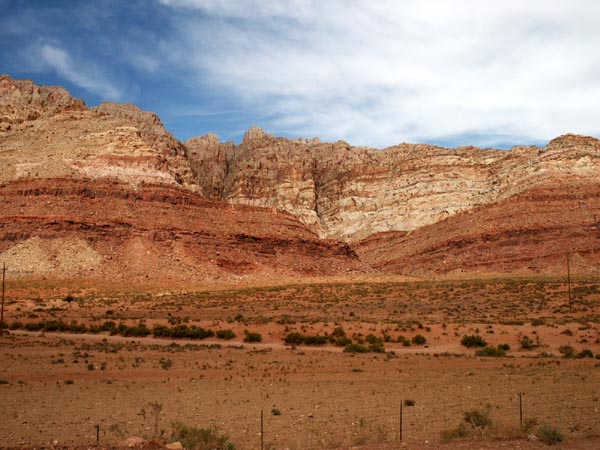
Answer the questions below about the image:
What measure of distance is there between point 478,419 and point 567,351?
16.4m

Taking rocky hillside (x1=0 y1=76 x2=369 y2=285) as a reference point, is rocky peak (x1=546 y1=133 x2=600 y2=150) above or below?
above

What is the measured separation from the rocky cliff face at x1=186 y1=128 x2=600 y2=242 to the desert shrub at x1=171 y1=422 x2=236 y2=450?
8396 cm

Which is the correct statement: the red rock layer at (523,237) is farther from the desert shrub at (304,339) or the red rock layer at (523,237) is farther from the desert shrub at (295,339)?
the desert shrub at (295,339)

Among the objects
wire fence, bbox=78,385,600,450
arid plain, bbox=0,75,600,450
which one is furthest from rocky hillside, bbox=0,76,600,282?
wire fence, bbox=78,385,600,450

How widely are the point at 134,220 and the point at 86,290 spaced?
47.6 feet

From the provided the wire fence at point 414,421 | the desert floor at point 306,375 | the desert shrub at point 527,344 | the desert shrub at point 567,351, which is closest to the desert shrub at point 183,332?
the desert floor at point 306,375

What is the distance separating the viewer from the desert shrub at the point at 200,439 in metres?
12.6

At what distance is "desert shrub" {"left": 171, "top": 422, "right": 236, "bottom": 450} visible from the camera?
496 inches

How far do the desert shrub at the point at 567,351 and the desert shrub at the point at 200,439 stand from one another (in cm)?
2006

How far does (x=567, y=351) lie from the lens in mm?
28641

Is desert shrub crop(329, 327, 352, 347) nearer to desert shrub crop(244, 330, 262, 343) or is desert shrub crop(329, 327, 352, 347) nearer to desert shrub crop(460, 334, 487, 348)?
desert shrub crop(244, 330, 262, 343)

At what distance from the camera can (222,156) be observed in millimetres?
157625

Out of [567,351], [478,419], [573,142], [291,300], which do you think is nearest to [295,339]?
[567,351]

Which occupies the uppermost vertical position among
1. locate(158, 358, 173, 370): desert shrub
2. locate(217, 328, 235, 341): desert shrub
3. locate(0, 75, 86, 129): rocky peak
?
locate(0, 75, 86, 129): rocky peak
